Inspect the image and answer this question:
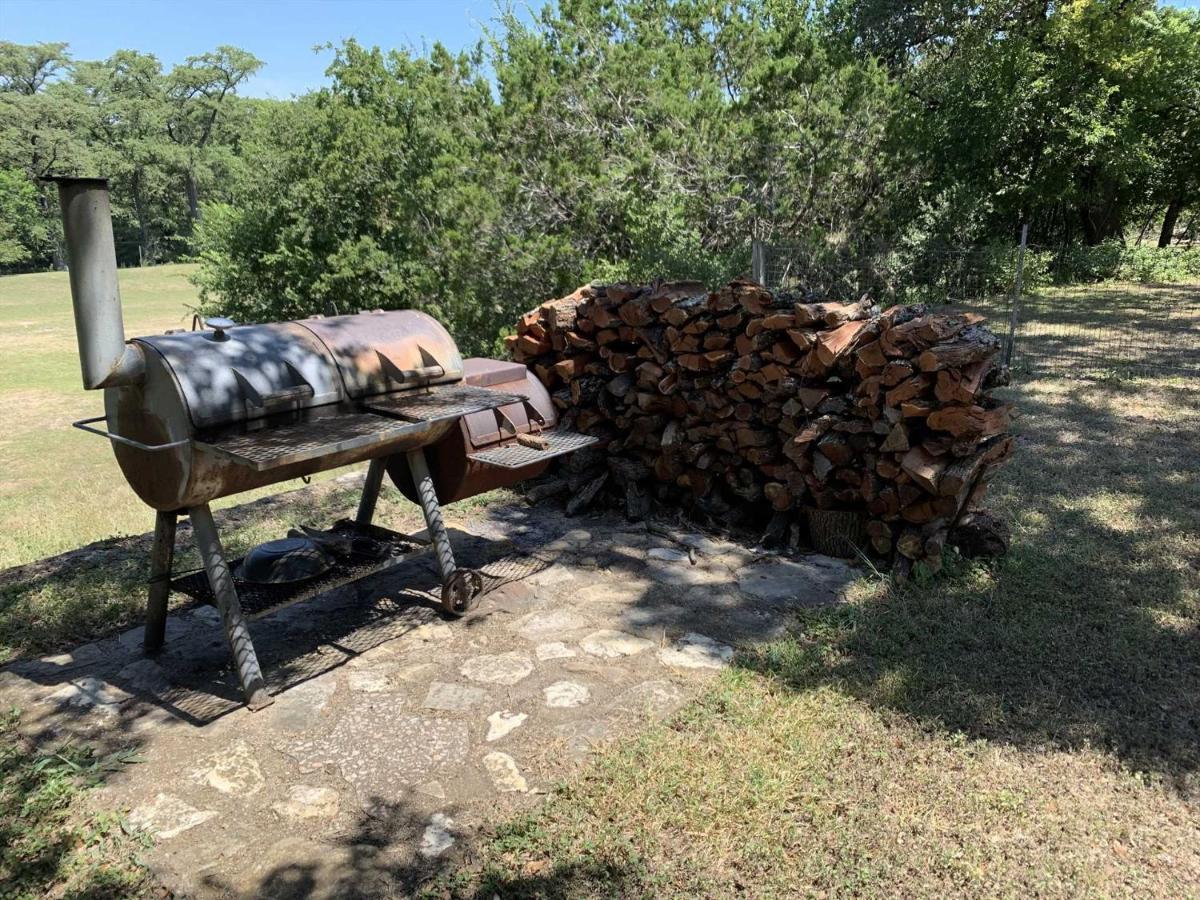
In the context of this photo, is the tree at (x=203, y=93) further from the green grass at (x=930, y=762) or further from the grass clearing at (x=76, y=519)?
the green grass at (x=930, y=762)

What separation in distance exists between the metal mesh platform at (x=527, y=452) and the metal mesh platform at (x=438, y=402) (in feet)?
1.09

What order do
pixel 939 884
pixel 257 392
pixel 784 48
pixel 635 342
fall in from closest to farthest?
pixel 939 884
pixel 257 392
pixel 635 342
pixel 784 48

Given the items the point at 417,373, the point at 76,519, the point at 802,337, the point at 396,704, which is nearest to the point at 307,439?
the point at 417,373

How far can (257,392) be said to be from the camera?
10.9 feet

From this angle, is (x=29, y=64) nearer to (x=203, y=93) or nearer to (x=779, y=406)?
(x=203, y=93)

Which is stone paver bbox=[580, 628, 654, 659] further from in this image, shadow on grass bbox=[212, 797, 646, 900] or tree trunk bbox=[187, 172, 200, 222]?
tree trunk bbox=[187, 172, 200, 222]

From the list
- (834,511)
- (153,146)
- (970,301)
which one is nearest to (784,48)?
(970,301)

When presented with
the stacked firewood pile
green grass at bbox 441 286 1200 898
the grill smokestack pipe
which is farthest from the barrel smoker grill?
green grass at bbox 441 286 1200 898

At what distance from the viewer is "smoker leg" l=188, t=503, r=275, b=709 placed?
3.39 meters

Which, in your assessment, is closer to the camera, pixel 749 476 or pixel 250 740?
pixel 250 740

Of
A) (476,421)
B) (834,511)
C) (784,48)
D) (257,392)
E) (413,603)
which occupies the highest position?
(784,48)

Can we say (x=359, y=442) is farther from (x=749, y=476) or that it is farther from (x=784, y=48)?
(x=784, y=48)

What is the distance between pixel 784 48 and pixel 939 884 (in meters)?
11.2

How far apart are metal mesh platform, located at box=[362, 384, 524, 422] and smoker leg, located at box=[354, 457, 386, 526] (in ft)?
2.34
